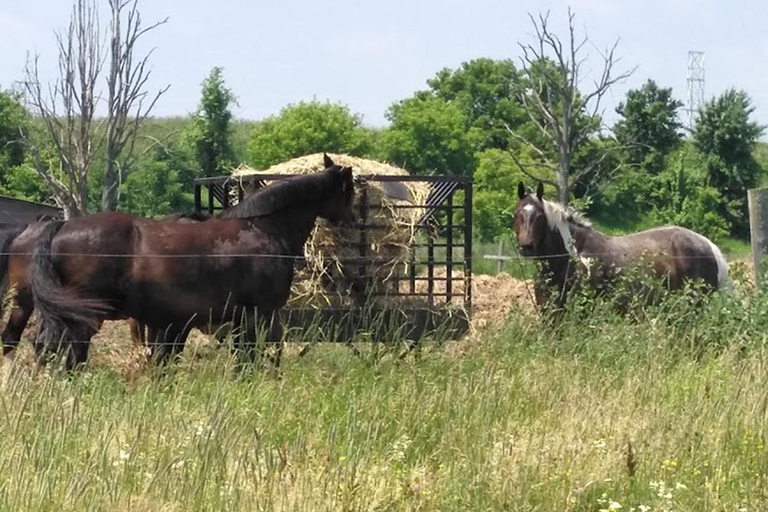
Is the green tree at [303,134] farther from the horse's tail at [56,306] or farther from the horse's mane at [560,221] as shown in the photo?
the horse's tail at [56,306]

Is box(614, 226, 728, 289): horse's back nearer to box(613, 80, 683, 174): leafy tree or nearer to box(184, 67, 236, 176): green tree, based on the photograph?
box(184, 67, 236, 176): green tree

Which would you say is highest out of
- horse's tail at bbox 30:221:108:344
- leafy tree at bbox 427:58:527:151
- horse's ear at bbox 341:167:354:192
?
leafy tree at bbox 427:58:527:151

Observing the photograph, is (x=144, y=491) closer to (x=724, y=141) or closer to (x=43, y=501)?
(x=43, y=501)

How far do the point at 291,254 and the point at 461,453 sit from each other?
157 inches

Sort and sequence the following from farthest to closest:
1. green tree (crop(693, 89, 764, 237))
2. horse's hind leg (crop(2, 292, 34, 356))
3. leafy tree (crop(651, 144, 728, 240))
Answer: green tree (crop(693, 89, 764, 237)) → leafy tree (crop(651, 144, 728, 240)) → horse's hind leg (crop(2, 292, 34, 356))

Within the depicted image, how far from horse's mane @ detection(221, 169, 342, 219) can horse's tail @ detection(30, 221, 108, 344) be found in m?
1.47

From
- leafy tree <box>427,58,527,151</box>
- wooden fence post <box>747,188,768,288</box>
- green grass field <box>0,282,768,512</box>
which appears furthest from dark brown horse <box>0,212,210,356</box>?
leafy tree <box>427,58,527,151</box>

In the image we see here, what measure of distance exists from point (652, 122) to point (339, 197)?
177 ft

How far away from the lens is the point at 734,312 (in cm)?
882

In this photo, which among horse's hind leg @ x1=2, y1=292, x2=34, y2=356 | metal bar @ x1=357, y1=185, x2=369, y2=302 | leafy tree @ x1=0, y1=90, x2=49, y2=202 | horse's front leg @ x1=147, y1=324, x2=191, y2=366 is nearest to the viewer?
horse's front leg @ x1=147, y1=324, x2=191, y2=366

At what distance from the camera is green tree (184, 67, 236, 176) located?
156ft

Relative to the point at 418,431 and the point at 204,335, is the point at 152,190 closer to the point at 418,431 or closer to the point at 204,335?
the point at 204,335

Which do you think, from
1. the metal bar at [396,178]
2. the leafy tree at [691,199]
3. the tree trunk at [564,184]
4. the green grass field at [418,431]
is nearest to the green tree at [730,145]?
the leafy tree at [691,199]

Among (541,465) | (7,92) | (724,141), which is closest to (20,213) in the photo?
(541,465)
